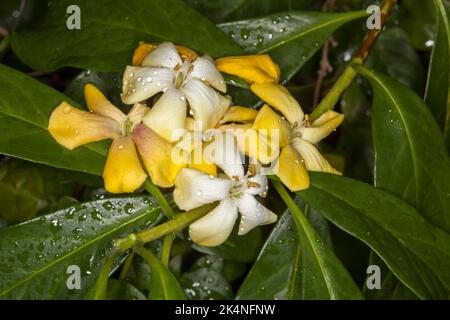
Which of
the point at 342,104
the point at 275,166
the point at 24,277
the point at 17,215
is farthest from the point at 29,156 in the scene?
the point at 342,104

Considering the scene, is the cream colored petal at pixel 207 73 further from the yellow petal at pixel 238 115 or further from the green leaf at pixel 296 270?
the green leaf at pixel 296 270

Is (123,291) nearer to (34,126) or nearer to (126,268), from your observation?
(126,268)

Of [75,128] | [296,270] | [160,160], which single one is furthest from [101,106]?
[296,270]

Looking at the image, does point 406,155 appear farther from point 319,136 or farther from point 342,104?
Result: point 342,104

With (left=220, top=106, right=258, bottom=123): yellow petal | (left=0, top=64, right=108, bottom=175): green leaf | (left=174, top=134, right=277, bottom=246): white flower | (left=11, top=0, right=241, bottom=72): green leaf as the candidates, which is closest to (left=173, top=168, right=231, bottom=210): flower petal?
(left=174, top=134, right=277, bottom=246): white flower

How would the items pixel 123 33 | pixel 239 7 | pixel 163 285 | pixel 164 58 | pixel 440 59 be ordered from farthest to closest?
pixel 239 7
pixel 440 59
pixel 123 33
pixel 164 58
pixel 163 285

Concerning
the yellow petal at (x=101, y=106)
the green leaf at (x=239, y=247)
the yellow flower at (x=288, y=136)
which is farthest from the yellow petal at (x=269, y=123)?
the green leaf at (x=239, y=247)
